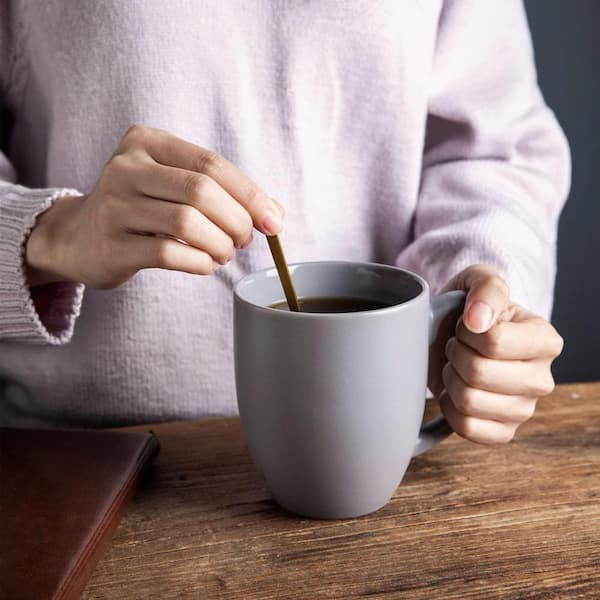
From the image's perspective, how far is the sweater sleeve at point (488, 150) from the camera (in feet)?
2.82

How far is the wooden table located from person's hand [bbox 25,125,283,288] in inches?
6.7

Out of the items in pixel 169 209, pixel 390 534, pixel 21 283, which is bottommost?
pixel 390 534

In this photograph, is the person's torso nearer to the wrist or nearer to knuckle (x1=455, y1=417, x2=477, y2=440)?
the wrist

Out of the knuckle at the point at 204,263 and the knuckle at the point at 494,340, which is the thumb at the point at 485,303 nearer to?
the knuckle at the point at 494,340

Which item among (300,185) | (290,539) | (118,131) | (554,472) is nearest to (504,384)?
(554,472)

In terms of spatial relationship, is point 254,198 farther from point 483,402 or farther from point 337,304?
point 483,402

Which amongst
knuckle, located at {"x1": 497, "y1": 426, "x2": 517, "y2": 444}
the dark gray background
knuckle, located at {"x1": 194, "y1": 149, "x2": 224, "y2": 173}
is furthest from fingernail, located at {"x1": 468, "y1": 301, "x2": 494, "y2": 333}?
the dark gray background

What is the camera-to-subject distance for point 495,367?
63cm

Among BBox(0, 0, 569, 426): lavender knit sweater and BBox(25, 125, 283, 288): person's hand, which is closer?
BBox(25, 125, 283, 288): person's hand

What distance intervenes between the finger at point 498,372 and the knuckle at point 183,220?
24cm

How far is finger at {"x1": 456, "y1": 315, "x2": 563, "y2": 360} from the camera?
62 centimetres

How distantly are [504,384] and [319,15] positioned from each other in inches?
16.0

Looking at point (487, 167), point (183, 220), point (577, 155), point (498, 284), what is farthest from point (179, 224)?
point (577, 155)

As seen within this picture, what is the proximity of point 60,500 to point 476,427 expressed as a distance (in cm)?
31
